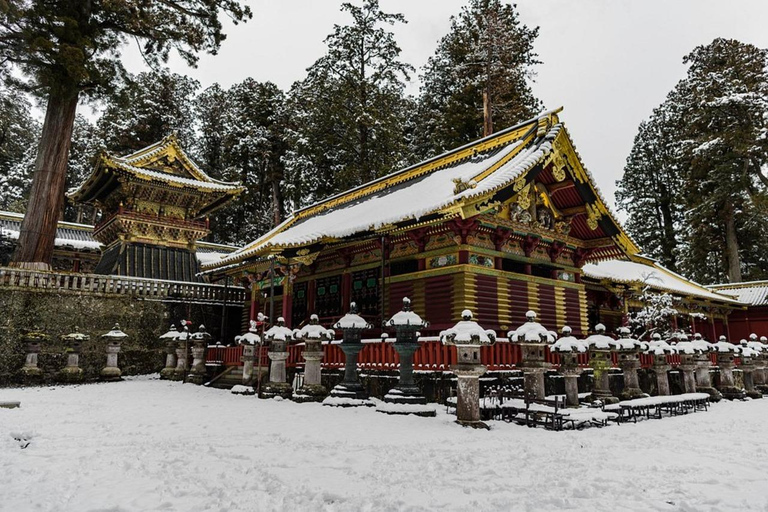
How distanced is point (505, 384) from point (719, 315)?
26.2m

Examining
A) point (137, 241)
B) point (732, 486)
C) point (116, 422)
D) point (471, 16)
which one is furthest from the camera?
point (471, 16)

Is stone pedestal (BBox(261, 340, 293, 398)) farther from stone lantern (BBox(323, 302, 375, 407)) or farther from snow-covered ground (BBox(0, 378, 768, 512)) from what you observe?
snow-covered ground (BBox(0, 378, 768, 512))

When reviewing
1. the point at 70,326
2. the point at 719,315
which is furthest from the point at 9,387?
the point at 719,315

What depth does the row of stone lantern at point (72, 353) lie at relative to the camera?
49.4 ft

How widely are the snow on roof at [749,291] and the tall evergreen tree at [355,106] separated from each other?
22.6 meters

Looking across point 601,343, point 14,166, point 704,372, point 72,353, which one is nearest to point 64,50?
point 72,353

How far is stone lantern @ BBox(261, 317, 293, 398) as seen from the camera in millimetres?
12641

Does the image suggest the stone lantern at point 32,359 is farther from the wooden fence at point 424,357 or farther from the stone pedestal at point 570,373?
the stone pedestal at point 570,373

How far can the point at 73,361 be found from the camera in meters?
15.8

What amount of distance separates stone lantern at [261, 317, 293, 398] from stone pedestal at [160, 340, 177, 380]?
646 centimetres

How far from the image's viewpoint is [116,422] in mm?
8469

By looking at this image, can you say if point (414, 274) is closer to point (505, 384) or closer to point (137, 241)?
point (505, 384)

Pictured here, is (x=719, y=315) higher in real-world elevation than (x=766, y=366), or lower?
higher

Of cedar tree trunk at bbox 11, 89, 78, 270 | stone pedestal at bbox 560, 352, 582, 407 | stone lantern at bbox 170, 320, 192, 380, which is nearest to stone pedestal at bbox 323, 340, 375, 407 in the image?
stone pedestal at bbox 560, 352, 582, 407
